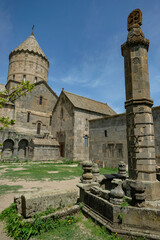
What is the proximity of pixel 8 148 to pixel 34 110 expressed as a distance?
8.18m

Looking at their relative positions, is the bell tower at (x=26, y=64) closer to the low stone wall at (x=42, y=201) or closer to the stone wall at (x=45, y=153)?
the stone wall at (x=45, y=153)

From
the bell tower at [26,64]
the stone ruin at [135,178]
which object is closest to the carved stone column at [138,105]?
the stone ruin at [135,178]

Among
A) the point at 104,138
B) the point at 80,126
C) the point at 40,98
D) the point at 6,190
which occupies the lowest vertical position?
the point at 6,190

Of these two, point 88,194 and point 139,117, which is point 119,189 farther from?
point 139,117

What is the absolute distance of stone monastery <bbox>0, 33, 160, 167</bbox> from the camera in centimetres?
1769

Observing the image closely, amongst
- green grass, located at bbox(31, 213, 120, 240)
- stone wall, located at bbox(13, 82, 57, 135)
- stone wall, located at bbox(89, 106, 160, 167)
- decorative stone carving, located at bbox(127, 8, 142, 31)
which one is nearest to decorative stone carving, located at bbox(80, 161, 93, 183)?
green grass, located at bbox(31, 213, 120, 240)

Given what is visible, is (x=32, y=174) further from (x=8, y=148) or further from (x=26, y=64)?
(x=26, y=64)

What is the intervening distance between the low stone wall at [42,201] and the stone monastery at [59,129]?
11.0 metres

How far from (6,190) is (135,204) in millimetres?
6258

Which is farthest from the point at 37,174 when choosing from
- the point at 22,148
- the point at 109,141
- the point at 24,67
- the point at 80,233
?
the point at 24,67

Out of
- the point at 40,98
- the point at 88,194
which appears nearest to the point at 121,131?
the point at 88,194

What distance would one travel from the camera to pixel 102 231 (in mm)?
3779

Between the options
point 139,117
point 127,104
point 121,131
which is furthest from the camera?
point 121,131

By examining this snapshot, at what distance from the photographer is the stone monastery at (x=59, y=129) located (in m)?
17.7
